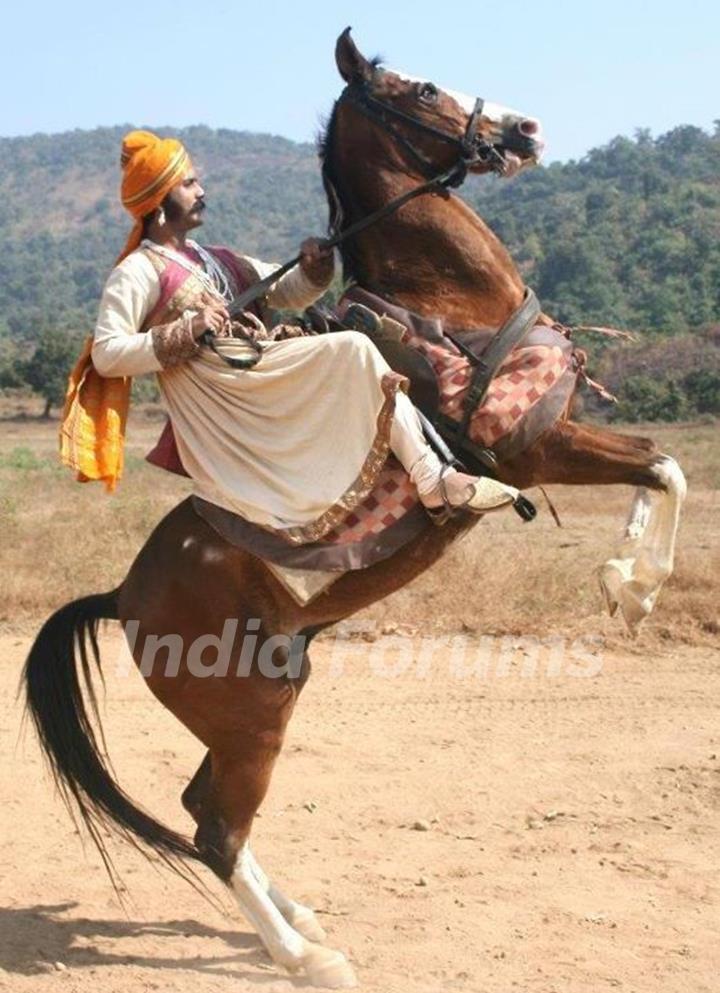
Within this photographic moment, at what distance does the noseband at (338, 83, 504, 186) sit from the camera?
423cm

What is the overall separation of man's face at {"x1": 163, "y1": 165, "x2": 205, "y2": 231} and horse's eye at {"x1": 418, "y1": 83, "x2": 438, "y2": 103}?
0.72 metres

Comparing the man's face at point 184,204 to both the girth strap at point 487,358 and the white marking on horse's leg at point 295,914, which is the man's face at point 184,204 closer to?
the girth strap at point 487,358

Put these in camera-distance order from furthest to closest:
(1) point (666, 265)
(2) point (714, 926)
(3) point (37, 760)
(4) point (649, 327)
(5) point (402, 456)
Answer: (1) point (666, 265) < (4) point (649, 327) < (3) point (37, 760) < (2) point (714, 926) < (5) point (402, 456)

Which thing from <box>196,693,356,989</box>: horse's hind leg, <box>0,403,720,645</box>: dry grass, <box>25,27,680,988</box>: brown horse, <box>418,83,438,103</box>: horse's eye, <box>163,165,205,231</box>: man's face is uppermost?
<box>418,83,438,103</box>: horse's eye

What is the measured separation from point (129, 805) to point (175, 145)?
216 centimetres

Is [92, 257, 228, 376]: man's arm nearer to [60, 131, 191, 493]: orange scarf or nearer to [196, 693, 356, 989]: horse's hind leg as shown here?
[60, 131, 191, 493]: orange scarf

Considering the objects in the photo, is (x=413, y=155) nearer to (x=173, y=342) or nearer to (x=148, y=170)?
(x=148, y=170)

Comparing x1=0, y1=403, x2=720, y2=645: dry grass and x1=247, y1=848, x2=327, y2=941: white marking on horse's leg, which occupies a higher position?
x1=247, y1=848, x2=327, y2=941: white marking on horse's leg

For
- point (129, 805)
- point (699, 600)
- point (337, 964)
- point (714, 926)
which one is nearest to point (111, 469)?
point (129, 805)

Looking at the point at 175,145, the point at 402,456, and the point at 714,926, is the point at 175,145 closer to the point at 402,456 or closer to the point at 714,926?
the point at 402,456

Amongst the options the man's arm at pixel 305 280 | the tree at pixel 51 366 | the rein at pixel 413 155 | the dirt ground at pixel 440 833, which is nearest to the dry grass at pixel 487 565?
the dirt ground at pixel 440 833

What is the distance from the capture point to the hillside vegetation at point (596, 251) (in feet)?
113

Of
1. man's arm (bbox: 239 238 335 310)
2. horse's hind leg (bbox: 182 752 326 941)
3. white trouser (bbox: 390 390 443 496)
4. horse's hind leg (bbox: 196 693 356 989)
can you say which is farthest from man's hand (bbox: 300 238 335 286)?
horse's hind leg (bbox: 182 752 326 941)

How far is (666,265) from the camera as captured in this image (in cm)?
4709
